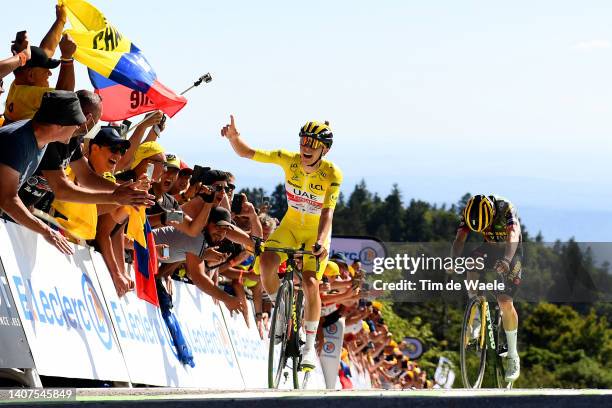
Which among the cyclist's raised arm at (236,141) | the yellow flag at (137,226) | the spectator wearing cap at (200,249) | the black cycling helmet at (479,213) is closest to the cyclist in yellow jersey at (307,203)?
the cyclist's raised arm at (236,141)

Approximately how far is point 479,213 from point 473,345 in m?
1.54

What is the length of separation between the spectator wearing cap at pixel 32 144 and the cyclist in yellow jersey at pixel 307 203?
4.12 metres

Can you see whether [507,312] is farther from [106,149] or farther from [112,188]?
[112,188]

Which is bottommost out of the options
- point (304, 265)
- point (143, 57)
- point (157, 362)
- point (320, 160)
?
point (157, 362)

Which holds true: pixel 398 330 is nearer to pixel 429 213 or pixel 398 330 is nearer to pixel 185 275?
pixel 185 275

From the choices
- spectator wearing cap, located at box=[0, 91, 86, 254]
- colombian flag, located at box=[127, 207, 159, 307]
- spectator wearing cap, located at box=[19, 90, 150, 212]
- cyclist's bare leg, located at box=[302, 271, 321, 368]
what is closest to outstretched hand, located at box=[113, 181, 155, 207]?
spectator wearing cap, located at box=[19, 90, 150, 212]

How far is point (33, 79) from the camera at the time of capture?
35.3 feet

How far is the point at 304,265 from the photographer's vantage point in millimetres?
Result: 13273

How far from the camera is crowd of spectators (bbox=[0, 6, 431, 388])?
915 cm

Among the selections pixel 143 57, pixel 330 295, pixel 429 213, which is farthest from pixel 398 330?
pixel 429 213

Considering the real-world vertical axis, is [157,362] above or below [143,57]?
below

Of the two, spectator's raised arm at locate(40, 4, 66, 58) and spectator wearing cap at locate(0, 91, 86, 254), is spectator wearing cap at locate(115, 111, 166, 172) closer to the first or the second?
spectator's raised arm at locate(40, 4, 66, 58)

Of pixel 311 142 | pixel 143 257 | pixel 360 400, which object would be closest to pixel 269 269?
pixel 311 142

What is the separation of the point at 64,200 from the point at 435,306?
9714 centimetres
